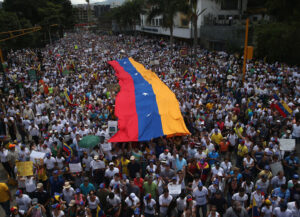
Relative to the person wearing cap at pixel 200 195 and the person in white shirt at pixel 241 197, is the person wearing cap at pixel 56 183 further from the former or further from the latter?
the person in white shirt at pixel 241 197

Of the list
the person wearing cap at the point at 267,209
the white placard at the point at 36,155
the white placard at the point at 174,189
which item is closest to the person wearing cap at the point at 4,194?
the white placard at the point at 36,155

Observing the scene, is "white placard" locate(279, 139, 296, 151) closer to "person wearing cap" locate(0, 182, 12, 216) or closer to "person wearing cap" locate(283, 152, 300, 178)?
"person wearing cap" locate(283, 152, 300, 178)

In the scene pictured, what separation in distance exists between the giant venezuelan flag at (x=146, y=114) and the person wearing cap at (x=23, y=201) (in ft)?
10.6

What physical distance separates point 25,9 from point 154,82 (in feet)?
152

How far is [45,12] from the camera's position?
48.9 metres

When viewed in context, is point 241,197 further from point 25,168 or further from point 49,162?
point 25,168

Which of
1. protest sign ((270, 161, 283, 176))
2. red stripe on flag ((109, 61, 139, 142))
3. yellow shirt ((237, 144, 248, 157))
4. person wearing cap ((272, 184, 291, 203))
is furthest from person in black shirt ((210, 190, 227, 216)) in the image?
red stripe on flag ((109, 61, 139, 142))

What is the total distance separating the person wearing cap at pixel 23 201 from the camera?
6004mm

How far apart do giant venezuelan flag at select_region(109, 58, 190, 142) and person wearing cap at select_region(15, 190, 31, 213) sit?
3.23m

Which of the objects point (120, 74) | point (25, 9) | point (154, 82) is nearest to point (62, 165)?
point (154, 82)

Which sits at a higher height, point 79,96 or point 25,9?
point 25,9

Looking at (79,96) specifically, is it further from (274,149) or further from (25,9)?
(25,9)

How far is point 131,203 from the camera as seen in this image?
19.4ft

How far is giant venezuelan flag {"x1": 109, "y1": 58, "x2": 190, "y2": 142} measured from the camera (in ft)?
29.5
